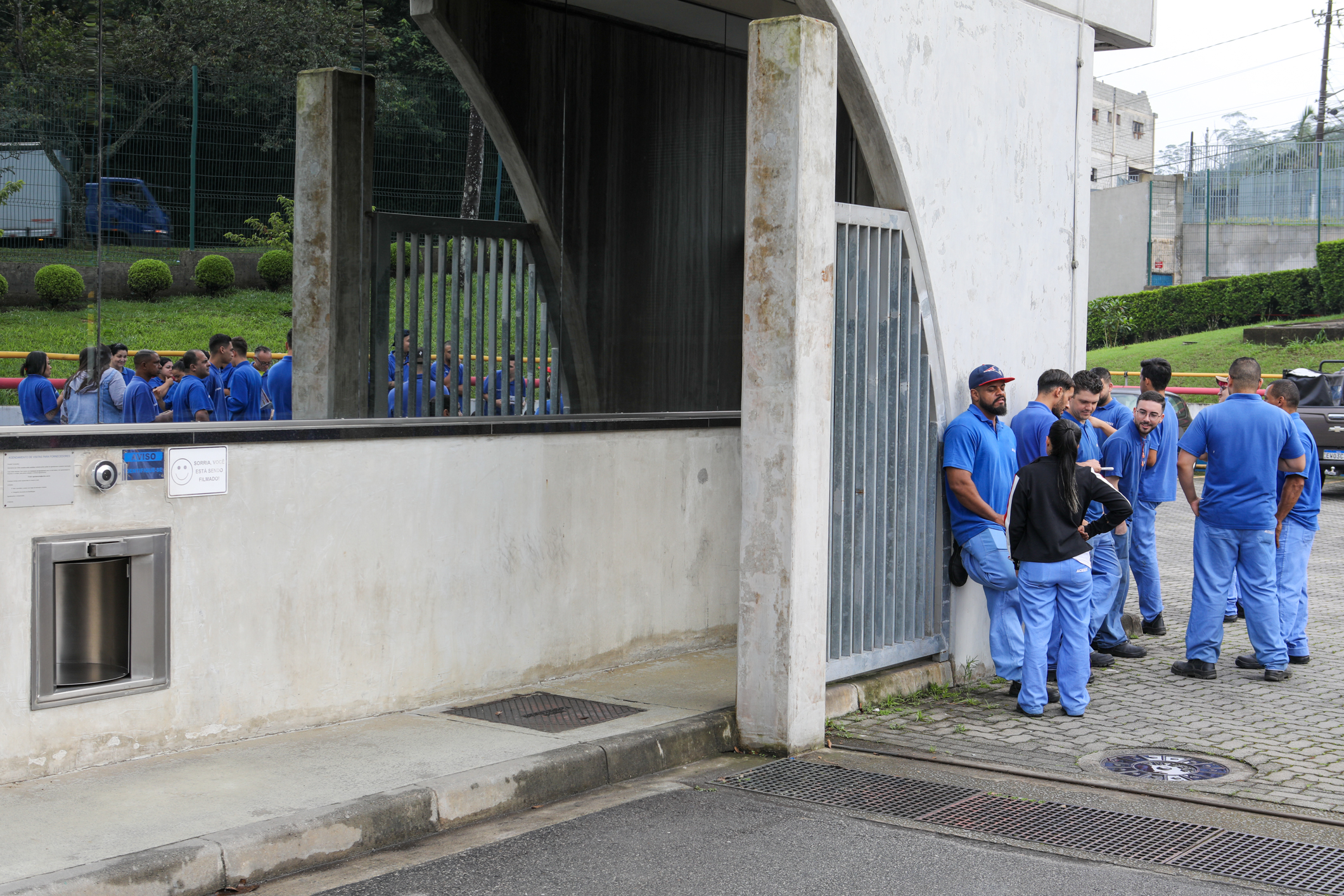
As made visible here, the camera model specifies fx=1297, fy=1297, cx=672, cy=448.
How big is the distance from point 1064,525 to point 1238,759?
149cm

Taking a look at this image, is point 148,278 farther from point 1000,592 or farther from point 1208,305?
point 1208,305

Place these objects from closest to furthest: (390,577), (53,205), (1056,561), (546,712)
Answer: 1. (53,205)
2. (390,577)
3. (546,712)
4. (1056,561)

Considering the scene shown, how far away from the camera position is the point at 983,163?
810 centimetres

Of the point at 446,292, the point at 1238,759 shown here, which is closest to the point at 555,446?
the point at 446,292

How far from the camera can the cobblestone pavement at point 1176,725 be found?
6203 millimetres

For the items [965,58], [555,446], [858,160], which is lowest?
[555,446]

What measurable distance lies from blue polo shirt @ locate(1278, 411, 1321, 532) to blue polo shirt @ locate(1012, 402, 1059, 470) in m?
1.65

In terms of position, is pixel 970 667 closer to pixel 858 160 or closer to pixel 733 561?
pixel 733 561

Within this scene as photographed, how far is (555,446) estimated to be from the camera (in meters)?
7.66

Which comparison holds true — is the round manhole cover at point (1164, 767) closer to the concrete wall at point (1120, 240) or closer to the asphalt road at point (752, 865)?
the asphalt road at point (752, 865)

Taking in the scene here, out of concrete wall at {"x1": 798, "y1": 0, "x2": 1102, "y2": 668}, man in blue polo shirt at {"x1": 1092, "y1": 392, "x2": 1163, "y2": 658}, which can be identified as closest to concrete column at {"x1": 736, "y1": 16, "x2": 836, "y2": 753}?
concrete wall at {"x1": 798, "y1": 0, "x2": 1102, "y2": 668}

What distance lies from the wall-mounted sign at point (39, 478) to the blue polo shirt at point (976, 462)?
4.77m

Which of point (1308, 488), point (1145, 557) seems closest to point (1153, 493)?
point (1145, 557)

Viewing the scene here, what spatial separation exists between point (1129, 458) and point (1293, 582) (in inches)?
54.9
